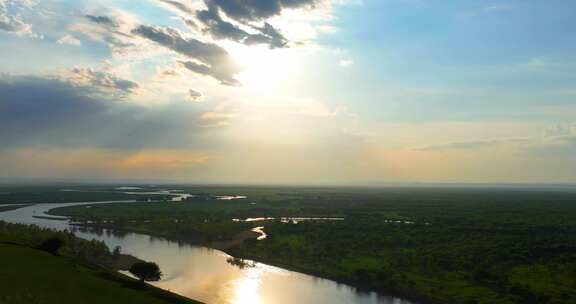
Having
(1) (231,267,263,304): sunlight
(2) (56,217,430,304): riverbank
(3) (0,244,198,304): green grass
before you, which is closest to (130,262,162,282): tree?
(3) (0,244,198,304): green grass

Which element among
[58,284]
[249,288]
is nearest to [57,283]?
[58,284]

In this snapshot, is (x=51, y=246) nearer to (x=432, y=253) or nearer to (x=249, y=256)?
(x=249, y=256)

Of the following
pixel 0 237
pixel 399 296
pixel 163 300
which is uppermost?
pixel 0 237

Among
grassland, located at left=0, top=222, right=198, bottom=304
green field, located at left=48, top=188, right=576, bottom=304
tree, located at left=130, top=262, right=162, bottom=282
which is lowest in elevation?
green field, located at left=48, top=188, right=576, bottom=304

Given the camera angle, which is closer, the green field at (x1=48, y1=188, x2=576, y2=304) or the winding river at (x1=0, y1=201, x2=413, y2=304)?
the winding river at (x1=0, y1=201, x2=413, y2=304)

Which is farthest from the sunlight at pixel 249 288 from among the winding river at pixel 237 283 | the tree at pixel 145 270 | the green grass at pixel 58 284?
the green grass at pixel 58 284

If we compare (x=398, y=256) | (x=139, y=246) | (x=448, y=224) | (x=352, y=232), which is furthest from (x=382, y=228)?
(x=139, y=246)

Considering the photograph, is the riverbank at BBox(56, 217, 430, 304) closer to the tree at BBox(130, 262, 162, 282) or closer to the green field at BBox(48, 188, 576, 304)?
the green field at BBox(48, 188, 576, 304)

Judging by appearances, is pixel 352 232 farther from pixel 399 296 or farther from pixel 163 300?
pixel 163 300
